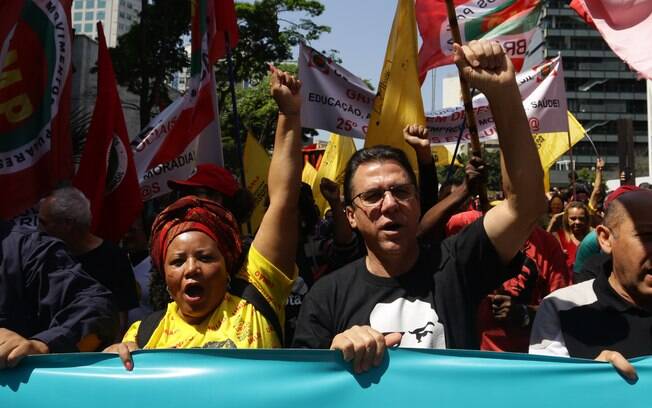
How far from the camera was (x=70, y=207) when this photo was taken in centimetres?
340

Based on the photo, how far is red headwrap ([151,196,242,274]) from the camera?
238cm

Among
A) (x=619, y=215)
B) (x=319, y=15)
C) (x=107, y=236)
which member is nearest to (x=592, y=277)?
(x=619, y=215)

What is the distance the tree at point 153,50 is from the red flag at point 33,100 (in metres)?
10.5

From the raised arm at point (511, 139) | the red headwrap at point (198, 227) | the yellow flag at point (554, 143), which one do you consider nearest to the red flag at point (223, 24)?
the red headwrap at point (198, 227)

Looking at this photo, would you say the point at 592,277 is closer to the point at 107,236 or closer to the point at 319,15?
the point at 107,236

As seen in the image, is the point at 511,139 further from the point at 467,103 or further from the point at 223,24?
the point at 223,24

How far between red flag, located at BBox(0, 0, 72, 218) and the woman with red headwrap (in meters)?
1.80

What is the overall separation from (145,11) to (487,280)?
1423cm

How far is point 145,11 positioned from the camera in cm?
1505

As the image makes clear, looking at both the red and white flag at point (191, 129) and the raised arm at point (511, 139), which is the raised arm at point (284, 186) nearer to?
the raised arm at point (511, 139)

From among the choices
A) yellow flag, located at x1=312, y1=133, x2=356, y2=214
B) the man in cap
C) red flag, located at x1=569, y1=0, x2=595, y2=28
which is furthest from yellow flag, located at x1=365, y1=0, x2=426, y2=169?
yellow flag, located at x1=312, y1=133, x2=356, y2=214

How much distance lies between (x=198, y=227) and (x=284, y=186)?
305mm

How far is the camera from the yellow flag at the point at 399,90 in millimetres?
4660

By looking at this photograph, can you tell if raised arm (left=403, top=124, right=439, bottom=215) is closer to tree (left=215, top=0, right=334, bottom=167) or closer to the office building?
tree (left=215, top=0, right=334, bottom=167)
